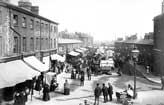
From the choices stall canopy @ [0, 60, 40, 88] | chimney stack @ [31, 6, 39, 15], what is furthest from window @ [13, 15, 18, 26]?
chimney stack @ [31, 6, 39, 15]

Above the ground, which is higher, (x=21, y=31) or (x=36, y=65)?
(x=21, y=31)

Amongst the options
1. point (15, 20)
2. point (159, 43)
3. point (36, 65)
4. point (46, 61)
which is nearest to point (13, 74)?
point (36, 65)

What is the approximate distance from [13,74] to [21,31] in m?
7.41

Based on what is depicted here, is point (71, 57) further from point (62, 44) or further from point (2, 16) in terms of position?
point (2, 16)

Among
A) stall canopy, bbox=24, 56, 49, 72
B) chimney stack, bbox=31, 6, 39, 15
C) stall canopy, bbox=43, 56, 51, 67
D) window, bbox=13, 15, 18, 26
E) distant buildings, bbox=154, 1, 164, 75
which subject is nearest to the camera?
stall canopy, bbox=24, 56, 49, 72

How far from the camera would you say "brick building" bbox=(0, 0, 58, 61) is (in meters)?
16.5

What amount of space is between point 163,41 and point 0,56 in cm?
2318

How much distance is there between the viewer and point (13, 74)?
13.9 meters

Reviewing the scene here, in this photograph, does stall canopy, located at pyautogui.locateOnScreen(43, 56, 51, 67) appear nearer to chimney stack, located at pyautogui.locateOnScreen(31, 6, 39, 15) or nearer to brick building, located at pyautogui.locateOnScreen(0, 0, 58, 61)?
brick building, located at pyautogui.locateOnScreen(0, 0, 58, 61)

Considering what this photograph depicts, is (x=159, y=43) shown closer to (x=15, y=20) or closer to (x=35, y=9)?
(x=35, y=9)

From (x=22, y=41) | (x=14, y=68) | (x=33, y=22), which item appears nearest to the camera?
(x=14, y=68)

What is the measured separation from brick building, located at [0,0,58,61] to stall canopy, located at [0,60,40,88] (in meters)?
1.31

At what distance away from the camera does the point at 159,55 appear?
2844cm

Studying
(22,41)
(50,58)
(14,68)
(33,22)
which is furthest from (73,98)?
(50,58)
